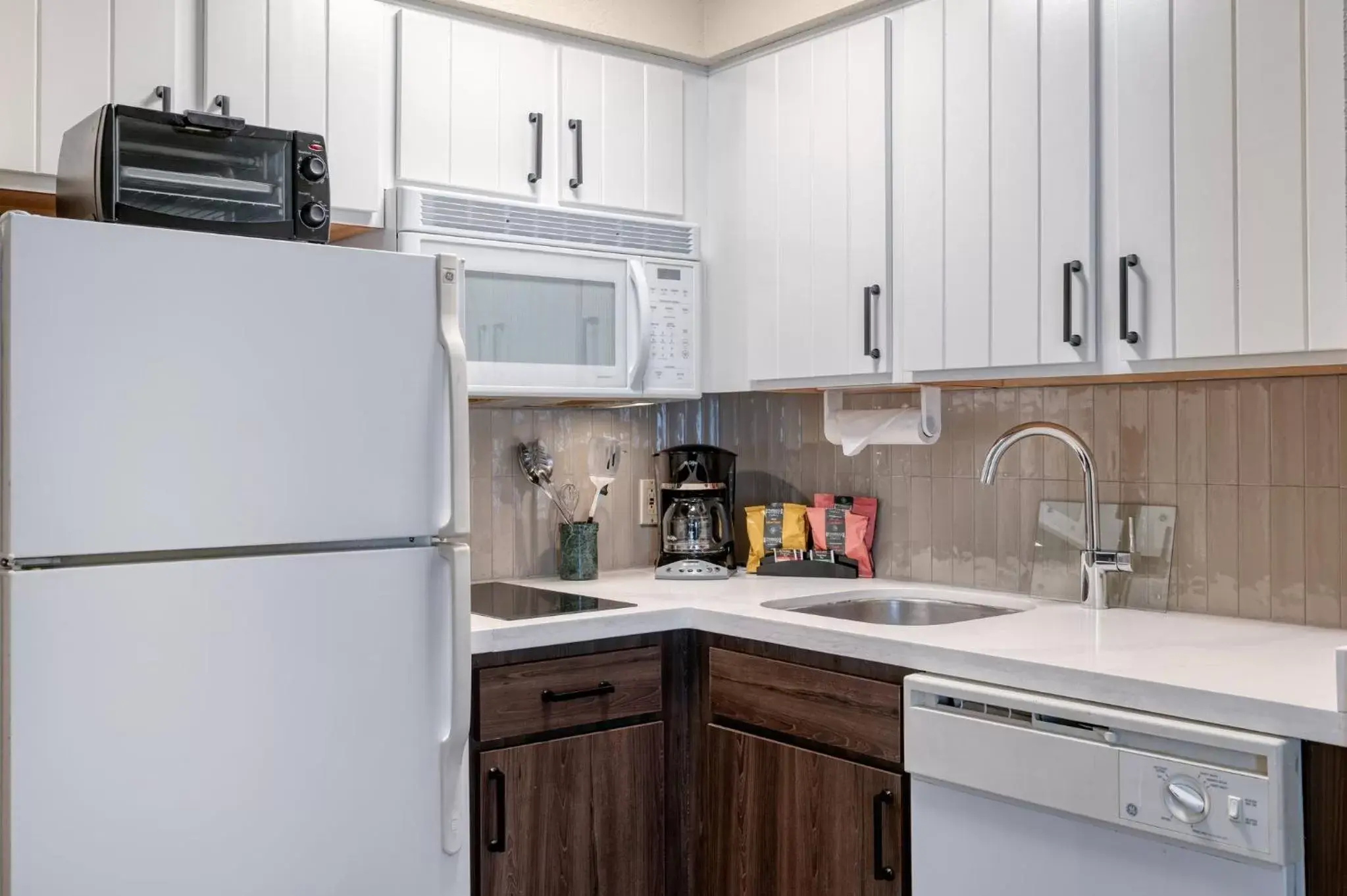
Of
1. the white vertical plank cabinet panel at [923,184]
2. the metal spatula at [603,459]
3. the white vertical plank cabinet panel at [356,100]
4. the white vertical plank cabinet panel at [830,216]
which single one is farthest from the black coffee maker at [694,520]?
the white vertical plank cabinet panel at [356,100]

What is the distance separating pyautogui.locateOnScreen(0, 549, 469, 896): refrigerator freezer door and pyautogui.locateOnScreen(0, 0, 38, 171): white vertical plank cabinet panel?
0.83 meters

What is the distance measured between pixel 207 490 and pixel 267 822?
0.49m

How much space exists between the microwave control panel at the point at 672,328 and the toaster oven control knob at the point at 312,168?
0.98 metres

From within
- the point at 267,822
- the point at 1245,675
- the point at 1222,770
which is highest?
the point at 1245,675

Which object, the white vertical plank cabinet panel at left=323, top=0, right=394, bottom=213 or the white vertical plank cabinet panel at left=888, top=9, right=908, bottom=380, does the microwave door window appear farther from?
the white vertical plank cabinet panel at left=888, top=9, right=908, bottom=380

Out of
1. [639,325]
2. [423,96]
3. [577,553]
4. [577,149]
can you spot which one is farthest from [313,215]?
[577,553]

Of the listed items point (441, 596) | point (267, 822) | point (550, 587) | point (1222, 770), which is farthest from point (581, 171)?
point (1222, 770)

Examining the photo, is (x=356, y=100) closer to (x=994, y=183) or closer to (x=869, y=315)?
(x=869, y=315)

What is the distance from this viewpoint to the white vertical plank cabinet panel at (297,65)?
2301 mm

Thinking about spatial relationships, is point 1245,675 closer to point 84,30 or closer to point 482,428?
point 482,428

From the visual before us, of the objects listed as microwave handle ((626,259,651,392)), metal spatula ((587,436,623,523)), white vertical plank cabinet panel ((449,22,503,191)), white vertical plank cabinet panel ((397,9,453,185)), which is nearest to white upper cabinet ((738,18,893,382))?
microwave handle ((626,259,651,392))

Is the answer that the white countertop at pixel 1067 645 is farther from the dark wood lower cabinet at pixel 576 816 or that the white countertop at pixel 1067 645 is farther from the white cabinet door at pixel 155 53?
the white cabinet door at pixel 155 53

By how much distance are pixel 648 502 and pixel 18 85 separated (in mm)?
1719

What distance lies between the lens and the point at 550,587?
2814mm
